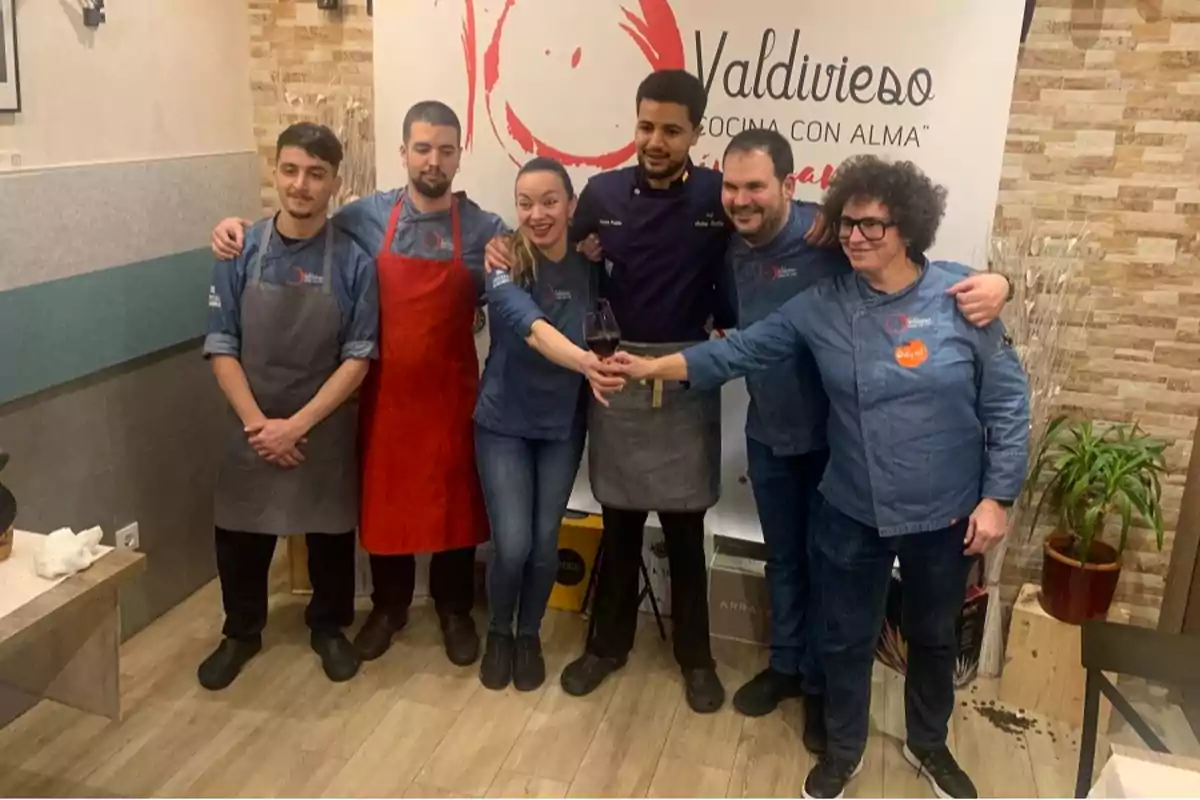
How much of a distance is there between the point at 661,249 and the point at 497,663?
126 centimetres

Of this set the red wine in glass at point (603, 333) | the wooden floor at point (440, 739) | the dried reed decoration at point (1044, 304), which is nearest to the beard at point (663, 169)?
the red wine in glass at point (603, 333)

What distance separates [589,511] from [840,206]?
1.47 metres

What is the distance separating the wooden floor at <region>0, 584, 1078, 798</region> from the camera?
8.49 feet

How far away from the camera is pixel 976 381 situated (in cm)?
227

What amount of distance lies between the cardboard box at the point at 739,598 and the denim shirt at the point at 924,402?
3.10ft

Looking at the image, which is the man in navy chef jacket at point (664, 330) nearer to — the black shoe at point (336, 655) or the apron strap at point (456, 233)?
the apron strap at point (456, 233)

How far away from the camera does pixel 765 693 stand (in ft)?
A: 9.61

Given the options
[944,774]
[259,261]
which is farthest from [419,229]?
[944,774]

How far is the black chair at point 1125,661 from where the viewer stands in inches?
80.4

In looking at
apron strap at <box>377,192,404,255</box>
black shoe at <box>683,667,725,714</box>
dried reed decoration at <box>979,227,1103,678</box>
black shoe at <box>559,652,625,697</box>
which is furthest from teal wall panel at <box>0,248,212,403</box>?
dried reed decoration at <box>979,227,1103,678</box>

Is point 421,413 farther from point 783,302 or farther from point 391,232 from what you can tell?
point 783,302

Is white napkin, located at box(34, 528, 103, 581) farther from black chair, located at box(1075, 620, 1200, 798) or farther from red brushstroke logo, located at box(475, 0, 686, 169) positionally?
black chair, located at box(1075, 620, 1200, 798)

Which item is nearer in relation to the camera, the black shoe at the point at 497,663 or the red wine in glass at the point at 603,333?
the red wine in glass at the point at 603,333

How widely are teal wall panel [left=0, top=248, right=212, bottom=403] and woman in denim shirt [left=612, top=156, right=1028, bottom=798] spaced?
1761mm
